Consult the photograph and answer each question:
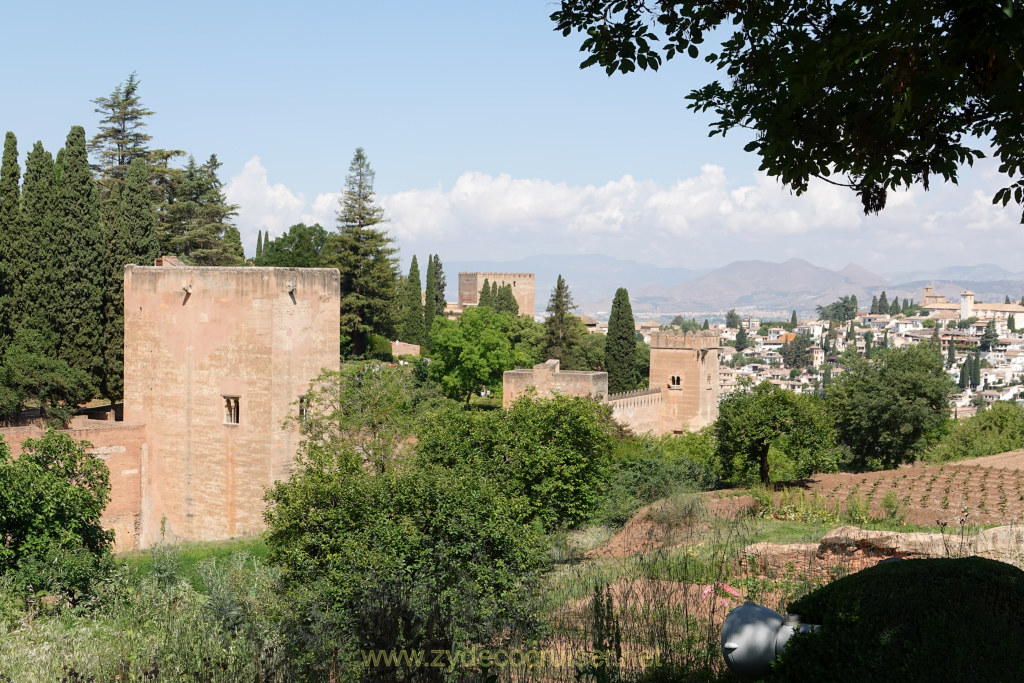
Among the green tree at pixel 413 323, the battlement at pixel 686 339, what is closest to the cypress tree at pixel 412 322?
the green tree at pixel 413 323

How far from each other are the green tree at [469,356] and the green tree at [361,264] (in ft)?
10.1

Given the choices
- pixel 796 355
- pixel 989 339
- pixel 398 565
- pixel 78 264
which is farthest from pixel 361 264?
pixel 989 339

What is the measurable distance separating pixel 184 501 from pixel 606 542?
12.9 m

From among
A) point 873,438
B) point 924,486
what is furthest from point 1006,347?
point 924,486

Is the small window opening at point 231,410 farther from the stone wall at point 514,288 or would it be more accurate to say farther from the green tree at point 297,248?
the stone wall at point 514,288

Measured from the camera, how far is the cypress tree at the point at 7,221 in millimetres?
22000

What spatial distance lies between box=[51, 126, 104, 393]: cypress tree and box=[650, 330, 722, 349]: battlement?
25906mm

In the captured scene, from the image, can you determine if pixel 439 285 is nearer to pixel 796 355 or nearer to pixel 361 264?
pixel 361 264

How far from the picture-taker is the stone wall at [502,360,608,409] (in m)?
33.2

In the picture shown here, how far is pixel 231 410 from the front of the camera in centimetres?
2161

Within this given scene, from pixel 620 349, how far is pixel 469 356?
7581mm

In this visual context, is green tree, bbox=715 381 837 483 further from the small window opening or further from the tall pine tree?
the tall pine tree

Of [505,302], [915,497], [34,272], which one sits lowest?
[915,497]

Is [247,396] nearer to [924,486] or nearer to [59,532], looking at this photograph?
[59,532]
